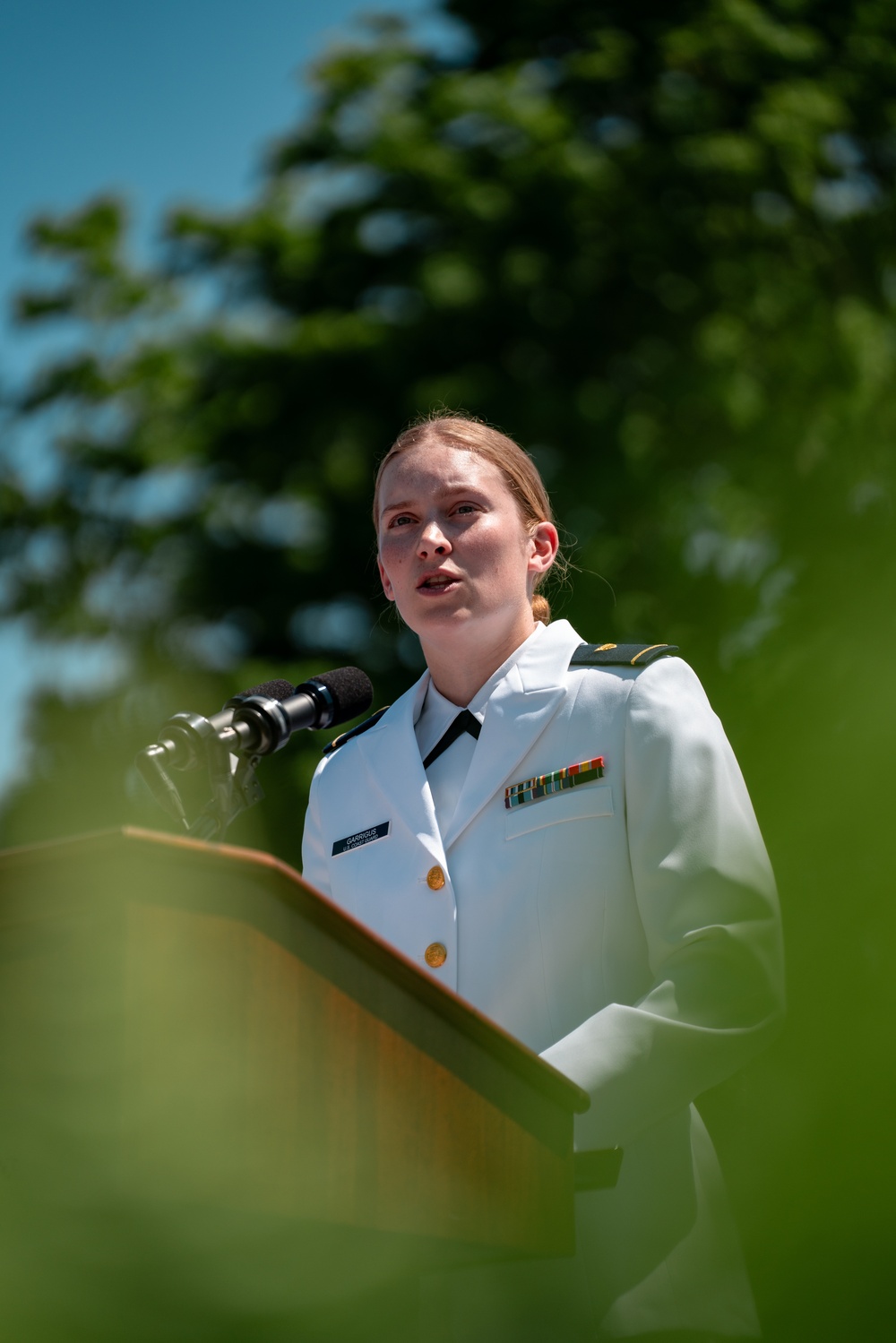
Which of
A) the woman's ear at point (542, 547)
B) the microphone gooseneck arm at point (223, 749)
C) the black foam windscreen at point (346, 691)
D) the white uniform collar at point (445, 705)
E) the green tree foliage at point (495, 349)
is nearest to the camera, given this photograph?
the microphone gooseneck arm at point (223, 749)

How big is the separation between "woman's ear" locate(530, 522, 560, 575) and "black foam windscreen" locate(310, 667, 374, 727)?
46cm

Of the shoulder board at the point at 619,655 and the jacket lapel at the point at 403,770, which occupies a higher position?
the shoulder board at the point at 619,655

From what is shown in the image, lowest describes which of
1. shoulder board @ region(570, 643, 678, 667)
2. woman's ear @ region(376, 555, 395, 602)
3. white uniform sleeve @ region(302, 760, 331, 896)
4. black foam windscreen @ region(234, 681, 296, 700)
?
white uniform sleeve @ region(302, 760, 331, 896)

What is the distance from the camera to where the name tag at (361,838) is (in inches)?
86.8

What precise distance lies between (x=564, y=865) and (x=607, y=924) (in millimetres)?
108

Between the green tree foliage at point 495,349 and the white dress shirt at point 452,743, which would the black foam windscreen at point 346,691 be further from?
the green tree foliage at point 495,349

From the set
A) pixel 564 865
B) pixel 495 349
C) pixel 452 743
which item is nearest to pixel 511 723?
pixel 452 743

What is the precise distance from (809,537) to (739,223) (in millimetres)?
3147

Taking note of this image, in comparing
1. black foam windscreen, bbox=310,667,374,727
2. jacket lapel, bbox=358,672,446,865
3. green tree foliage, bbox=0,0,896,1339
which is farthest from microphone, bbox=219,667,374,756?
green tree foliage, bbox=0,0,896,1339

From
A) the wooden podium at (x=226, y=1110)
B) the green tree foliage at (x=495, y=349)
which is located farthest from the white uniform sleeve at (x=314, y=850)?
the green tree foliage at (x=495, y=349)

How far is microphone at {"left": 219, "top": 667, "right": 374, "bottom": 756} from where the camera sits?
1.82m

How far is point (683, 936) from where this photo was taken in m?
1.73

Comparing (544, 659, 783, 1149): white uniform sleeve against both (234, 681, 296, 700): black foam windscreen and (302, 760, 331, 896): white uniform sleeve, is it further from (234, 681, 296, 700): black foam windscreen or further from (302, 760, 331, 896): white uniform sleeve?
(302, 760, 331, 896): white uniform sleeve

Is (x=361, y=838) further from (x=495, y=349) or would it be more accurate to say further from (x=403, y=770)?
(x=495, y=349)
